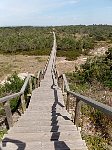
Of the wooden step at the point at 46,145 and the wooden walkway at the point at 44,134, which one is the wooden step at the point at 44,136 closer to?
the wooden walkway at the point at 44,134

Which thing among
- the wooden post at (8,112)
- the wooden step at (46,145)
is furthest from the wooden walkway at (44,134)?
the wooden post at (8,112)

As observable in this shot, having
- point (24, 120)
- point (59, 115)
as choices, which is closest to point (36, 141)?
point (24, 120)

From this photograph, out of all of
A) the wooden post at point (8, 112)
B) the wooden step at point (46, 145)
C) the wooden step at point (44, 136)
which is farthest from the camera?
the wooden post at point (8, 112)

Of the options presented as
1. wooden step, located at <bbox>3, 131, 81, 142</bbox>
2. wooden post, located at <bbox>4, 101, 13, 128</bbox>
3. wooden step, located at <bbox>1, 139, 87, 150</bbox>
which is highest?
wooden post, located at <bbox>4, 101, 13, 128</bbox>

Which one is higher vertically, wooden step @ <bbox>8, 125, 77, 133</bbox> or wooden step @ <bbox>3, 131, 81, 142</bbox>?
wooden step @ <bbox>3, 131, 81, 142</bbox>

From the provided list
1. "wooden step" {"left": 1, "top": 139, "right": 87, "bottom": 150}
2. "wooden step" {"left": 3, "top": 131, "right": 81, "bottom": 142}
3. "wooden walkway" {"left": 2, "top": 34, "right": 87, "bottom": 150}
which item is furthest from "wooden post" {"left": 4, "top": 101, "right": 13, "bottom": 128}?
"wooden step" {"left": 1, "top": 139, "right": 87, "bottom": 150}

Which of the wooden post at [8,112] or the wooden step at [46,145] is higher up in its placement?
the wooden post at [8,112]

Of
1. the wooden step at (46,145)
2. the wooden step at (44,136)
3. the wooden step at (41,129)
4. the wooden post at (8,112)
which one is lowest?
the wooden step at (41,129)

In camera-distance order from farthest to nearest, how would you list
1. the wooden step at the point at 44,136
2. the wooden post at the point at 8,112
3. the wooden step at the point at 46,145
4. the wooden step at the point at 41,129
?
the wooden step at the point at 41,129 < the wooden post at the point at 8,112 < the wooden step at the point at 44,136 < the wooden step at the point at 46,145

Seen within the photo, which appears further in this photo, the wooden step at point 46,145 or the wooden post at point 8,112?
the wooden post at point 8,112

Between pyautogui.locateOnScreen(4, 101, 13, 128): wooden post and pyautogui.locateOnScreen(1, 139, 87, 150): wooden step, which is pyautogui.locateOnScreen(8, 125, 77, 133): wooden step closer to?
pyautogui.locateOnScreen(4, 101, 13, 128): wooden post

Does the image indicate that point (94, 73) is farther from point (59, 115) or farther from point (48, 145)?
point (48, 145)

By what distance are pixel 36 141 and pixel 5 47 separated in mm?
55380

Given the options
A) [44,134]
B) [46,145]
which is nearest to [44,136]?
[44,134]
